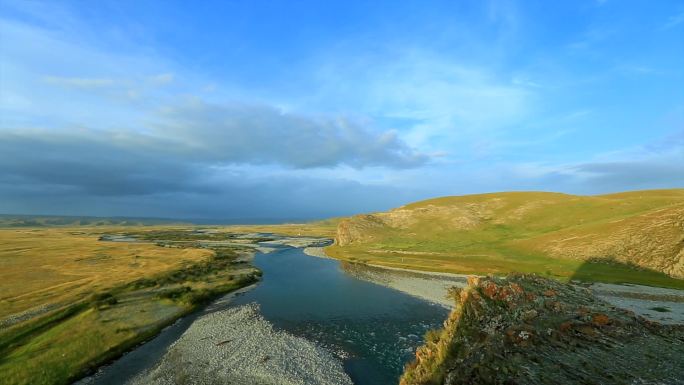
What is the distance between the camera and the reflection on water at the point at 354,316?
3553 centimetres

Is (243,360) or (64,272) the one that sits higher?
(64,272)

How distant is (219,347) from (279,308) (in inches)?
646

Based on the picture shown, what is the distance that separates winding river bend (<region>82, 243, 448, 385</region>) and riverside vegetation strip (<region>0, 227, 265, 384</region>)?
330cm

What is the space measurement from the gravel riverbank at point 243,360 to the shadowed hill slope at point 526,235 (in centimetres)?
5479

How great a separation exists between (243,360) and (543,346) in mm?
29205

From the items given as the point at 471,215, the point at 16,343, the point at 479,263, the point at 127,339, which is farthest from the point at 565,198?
the point at 16,343

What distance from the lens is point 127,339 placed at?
39.6m

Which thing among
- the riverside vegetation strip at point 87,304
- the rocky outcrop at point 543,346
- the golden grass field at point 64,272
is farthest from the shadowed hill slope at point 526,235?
the rocky outcrop at point 543,346

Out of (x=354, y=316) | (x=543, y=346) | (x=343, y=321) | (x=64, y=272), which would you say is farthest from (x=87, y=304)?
(x=543, y=346)

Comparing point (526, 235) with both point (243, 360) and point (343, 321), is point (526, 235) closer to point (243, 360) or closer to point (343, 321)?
point (343, 321)

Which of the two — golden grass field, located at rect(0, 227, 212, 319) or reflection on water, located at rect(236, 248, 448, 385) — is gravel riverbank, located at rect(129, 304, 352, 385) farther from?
golden grass field, located at rect(0, 227, 212, 319)

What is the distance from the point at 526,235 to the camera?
11625 centimetres

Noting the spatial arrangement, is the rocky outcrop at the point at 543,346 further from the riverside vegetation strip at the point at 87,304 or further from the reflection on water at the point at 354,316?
the riverside vegetation strip at the point at 87,304

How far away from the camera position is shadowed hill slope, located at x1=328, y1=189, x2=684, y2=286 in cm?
7238
